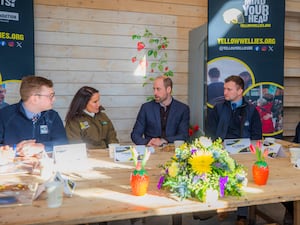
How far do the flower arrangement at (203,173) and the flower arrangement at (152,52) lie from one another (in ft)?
8.29

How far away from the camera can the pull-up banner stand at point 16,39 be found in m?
3.20

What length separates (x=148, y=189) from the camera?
1504 millimetres

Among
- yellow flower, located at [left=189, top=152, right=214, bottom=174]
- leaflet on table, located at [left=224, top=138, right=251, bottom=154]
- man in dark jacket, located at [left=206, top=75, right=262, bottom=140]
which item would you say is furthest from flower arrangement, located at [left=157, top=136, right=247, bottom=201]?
man in dark jacket, located at [left=206, top=75, right=262, bottom=140]

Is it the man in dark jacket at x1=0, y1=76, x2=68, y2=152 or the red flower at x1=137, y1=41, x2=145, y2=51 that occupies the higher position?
the red flower at x1=137, y1=41, x2=145, y2=51

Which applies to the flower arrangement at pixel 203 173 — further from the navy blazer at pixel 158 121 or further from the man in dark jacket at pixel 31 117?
the navy blazer at pixel 158 121

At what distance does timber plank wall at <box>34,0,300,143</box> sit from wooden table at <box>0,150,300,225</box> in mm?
2018

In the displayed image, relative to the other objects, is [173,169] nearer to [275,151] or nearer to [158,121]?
[275,151]

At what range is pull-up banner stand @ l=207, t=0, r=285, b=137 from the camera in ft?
12.0

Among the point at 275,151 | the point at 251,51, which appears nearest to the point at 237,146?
the point at 275,151

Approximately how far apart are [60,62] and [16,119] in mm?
1481

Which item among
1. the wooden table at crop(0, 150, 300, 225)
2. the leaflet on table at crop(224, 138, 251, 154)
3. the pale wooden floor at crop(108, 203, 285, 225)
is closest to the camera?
the wooden table at crop(0, 150, 300, 225)

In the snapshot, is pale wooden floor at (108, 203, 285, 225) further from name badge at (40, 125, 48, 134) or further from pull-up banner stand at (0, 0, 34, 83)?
pull-up banner stand at (0, 0, 34, 83)

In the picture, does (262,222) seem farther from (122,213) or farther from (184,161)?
(122,213)

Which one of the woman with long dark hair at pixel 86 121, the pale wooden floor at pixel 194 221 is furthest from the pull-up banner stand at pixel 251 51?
the woman with long dark hair at pixel 86 121
